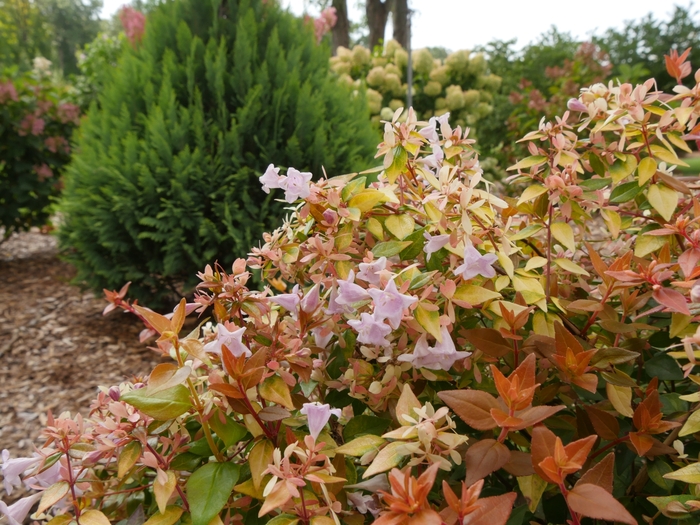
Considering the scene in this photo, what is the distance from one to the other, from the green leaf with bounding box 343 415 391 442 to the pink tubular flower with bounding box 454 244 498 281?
258mm

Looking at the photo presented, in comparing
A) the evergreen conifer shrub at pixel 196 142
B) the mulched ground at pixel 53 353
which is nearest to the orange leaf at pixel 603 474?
the mulched ground at pixel 53 353

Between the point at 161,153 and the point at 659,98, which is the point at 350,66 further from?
the point at 659,98

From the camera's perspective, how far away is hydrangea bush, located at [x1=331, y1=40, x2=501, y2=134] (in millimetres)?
7160

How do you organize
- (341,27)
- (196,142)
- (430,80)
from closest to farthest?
(196,142) → (430,80) → (341,27)

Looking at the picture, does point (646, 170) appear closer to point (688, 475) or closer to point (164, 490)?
point (688, 475)

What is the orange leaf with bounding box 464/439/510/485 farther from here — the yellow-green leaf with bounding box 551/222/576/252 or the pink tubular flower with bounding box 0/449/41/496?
the pink tubular flower with bounding box 0/449/41/496

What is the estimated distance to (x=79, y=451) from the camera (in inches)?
30.4

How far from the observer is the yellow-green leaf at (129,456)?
0.71m

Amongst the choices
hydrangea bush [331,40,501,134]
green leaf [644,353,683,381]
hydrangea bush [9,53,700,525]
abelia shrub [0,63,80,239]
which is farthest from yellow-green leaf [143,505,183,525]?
hydrangea bush [331,40,501,134]

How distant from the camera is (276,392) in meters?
0.72

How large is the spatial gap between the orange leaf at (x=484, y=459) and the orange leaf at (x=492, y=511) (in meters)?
0.04

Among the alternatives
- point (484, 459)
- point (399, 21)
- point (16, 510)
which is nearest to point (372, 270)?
point (484, 459)

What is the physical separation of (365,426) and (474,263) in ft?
0.98

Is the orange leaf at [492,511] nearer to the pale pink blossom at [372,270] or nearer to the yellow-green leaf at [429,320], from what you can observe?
the yellow-green leaf at [429,320]
